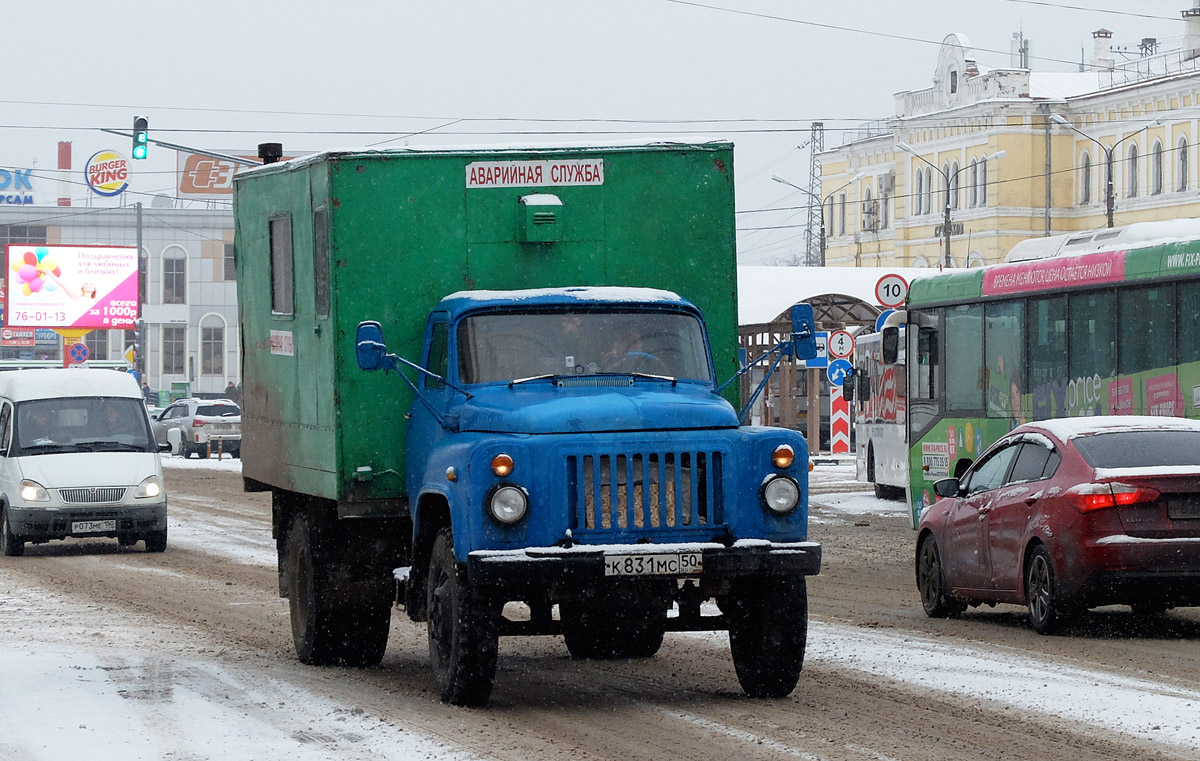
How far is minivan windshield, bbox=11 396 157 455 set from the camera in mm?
24344

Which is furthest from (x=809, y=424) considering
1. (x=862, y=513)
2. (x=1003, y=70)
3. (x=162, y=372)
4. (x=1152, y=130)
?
(x=162, y=372)

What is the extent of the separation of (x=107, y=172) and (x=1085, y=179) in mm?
44345

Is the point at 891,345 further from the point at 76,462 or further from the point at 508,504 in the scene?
the point at 508,504

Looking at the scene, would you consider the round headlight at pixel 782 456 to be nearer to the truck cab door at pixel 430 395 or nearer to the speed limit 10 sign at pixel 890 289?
the truck cab door at pixel 430 395

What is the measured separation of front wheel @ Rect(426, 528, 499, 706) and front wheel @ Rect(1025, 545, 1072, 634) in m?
4.81

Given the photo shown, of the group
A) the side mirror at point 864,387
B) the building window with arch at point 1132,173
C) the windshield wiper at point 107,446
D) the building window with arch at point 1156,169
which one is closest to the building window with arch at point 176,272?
the building window with arch at point 1132,173

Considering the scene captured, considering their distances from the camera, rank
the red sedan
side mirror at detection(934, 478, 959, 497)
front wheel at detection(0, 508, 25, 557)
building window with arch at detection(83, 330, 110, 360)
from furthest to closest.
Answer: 1. building window with arch at detection(83, 330, 110, 360)
2. front wheel at detection(0, 508, 25, 557)
3. side mirror at detection(934, 478, 959, 497)
4. the red sedan

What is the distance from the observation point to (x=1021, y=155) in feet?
253

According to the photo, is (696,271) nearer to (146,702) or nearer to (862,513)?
(146,702)

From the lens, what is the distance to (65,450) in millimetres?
24266

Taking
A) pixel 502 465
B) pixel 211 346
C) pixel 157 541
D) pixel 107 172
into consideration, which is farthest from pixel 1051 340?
pixel 211 346

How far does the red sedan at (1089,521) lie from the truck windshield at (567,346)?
3595 millimetres

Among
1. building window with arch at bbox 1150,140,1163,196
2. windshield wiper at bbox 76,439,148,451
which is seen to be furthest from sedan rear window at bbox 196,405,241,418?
building window with arch at bbox 1150,140,1163,196

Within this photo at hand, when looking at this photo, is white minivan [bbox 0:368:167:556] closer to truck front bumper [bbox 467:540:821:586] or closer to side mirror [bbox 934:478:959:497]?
side mirror [bbox 934:478:959:497]
